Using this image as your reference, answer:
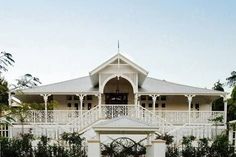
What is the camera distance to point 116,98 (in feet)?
101

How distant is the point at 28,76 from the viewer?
48.4 ft

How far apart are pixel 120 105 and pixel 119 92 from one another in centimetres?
337

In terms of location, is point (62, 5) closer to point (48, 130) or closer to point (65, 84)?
point (48, 130)

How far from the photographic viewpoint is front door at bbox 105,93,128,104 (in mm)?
30667

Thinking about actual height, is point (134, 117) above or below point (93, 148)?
above

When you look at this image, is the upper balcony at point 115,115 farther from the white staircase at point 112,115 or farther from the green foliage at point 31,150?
the green foliage at point 31,150

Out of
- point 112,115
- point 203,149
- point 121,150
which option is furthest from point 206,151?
point 112,115

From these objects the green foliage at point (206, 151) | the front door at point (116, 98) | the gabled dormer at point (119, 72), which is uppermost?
the gabled dormer at point (119, 72)

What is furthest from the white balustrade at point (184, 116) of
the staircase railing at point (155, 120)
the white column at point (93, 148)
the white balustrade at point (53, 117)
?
the white column at point (93, 148)

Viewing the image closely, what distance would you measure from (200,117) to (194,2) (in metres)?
9.41

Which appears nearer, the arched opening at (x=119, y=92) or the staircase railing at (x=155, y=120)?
the staircase railing at (x=155, y=120)

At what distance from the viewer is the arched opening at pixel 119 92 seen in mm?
30703

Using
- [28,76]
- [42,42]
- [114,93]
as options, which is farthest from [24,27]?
[28,76]

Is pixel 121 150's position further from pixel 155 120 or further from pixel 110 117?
pixel 110 117
